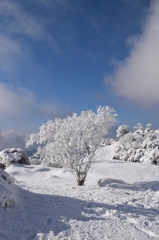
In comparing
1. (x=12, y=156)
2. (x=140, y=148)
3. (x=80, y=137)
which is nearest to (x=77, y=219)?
(x=80, y=137)

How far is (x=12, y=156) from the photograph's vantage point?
2019cm

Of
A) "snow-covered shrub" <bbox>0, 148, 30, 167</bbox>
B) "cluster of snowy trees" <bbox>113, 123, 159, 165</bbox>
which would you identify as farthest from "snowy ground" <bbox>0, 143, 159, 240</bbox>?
"cluster of snowy trees" <bbox>113, 123, 159, 165</bbox>

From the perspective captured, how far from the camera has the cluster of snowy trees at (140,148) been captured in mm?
22008

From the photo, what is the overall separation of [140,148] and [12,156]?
17362 mm

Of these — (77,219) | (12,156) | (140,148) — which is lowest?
(77,219)

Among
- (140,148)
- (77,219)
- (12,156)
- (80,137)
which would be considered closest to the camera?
(77,219)

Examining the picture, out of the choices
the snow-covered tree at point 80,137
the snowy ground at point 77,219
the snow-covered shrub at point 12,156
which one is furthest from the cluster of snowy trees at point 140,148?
the snowy ground at point 77,219

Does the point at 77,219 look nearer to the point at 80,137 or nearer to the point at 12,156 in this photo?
the point at 80,137

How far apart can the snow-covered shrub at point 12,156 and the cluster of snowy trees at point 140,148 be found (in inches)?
561

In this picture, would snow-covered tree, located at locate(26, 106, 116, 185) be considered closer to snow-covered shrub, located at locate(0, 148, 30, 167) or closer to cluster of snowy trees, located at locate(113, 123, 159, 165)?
snow-covered shrub, located at locate(0, 148, 30, 167)

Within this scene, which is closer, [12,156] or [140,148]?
[12,156]

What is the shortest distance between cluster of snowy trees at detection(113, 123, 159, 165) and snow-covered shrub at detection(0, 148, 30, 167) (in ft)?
46.7

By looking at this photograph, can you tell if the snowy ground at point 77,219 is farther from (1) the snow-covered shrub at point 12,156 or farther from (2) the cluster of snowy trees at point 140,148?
(2) the cluster of snowy trees at point 140,148

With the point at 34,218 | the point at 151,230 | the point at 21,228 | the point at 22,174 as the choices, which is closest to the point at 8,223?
the point at 21,228
